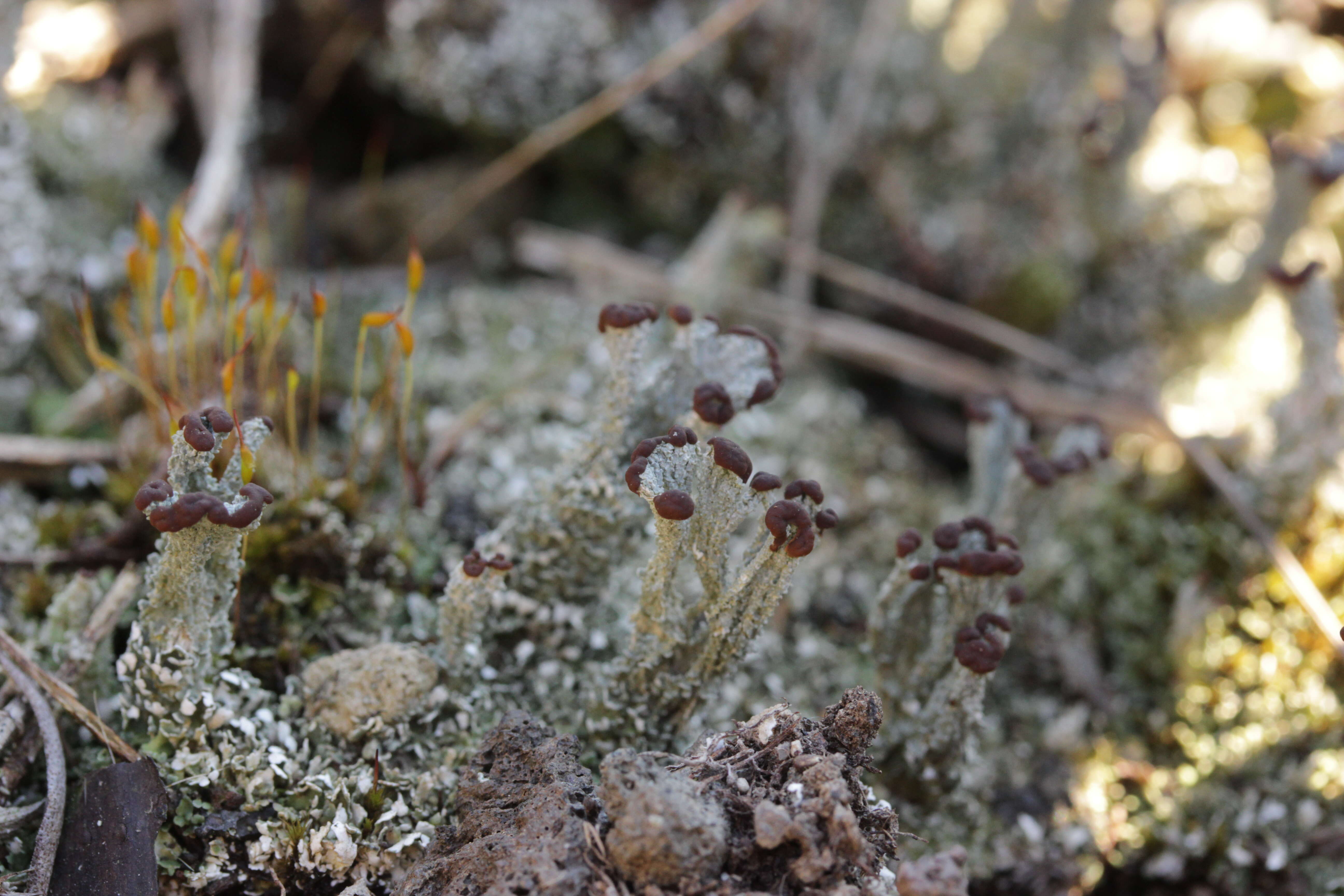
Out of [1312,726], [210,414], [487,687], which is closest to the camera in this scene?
[210,414]

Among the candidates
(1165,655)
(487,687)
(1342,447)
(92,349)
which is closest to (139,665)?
(487,687)

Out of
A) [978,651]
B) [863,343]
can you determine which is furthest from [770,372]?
[863,343]

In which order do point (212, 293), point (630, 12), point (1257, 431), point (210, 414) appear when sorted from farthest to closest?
point (630, 12) < point (1257, 431) < point (212, 293) < point (210, 414)

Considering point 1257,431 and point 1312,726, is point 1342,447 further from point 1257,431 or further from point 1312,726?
point 1312,726

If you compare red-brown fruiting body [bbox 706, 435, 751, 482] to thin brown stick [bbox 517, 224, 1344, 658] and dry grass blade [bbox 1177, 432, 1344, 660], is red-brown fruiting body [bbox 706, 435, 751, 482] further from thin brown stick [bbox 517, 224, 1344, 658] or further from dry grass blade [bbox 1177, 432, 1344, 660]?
thin brown stick [bbox 517, 224, 1344, 658]

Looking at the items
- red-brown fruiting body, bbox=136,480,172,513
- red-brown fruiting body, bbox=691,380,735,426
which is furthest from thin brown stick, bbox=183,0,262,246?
red-brown fruiting body, bbox=691,380,735,426

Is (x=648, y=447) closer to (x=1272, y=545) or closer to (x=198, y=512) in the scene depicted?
(x=198, y=512)
